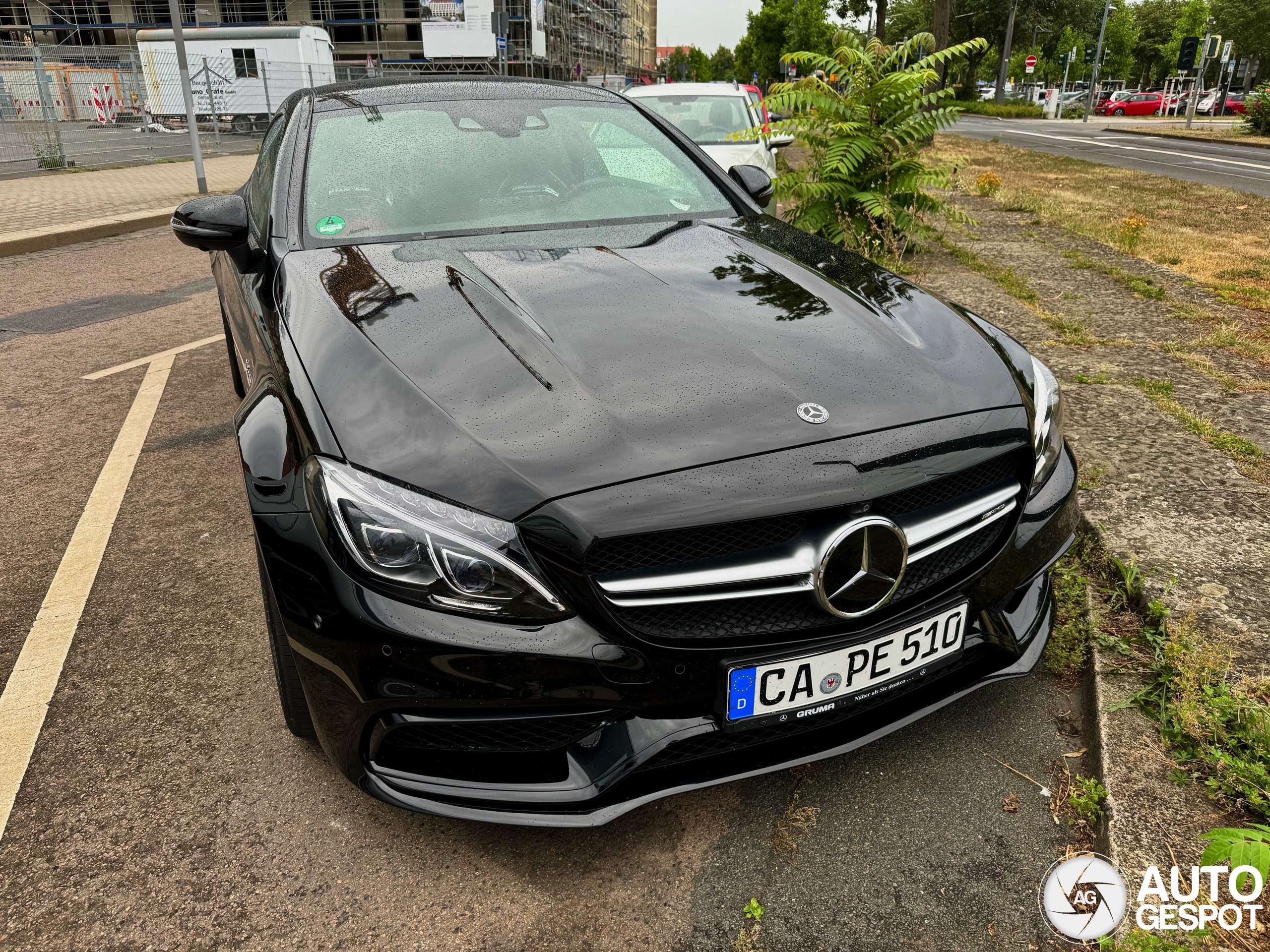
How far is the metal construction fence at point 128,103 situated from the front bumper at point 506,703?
1482 cm

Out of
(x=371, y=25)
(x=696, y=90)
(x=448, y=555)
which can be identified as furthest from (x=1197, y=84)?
(x=448, y=555)

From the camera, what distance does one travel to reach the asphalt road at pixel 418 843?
175 cm

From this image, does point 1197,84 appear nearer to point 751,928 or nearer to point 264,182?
point 264,182

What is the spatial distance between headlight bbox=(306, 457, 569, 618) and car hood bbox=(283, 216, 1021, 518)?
43mm

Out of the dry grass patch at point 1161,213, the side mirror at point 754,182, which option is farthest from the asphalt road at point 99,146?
the side mirror at point 754,182

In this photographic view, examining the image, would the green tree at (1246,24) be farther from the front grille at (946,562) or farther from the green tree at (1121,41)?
the front grille at (946,562)

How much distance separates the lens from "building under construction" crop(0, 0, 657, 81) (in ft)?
170

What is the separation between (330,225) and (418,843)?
1.74m

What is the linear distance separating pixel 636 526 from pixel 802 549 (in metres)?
0.31

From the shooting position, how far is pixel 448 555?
161cm

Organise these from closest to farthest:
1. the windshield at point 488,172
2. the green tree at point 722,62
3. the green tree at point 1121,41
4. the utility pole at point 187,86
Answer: the windshield at point 488,172 → the utility pole at point 187,86 → the green tree at point 1121,41 → the green tree at point 722,62

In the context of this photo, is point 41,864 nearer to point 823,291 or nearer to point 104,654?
point 104,654

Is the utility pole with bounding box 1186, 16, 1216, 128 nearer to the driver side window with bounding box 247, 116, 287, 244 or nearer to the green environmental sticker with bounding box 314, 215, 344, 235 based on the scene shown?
the driver side window with bounding box 247, 116, 287, 244

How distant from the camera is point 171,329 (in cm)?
609
